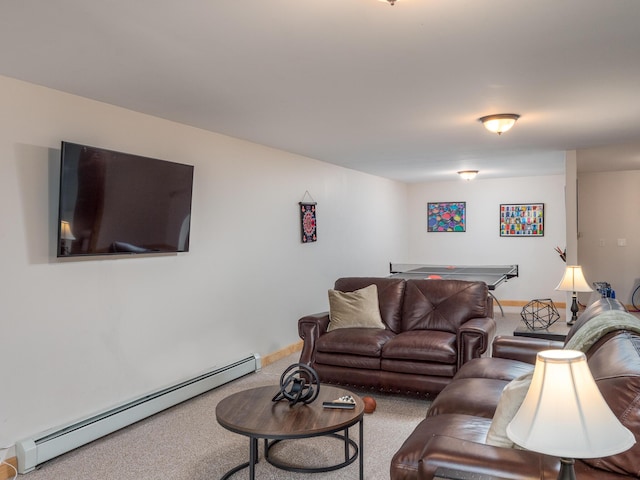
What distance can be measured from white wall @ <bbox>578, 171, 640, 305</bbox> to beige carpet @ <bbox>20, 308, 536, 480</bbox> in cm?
598

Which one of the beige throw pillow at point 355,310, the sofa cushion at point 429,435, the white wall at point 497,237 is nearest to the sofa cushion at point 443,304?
the beige throw pillow at point 355,310

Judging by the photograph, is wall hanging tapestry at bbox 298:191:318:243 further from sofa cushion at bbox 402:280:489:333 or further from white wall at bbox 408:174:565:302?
white wall at bbox 408:174:565:302

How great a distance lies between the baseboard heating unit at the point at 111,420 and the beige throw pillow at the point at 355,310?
1.04m

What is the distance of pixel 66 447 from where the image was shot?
305 cm

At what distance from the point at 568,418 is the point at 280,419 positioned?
1507mm

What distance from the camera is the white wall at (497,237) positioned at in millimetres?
8430

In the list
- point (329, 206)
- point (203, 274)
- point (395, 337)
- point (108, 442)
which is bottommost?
point (108, 442)

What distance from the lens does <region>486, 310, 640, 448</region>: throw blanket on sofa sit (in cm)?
176

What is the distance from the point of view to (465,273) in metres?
7.22

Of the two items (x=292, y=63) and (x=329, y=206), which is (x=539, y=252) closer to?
(x=329, y=206)

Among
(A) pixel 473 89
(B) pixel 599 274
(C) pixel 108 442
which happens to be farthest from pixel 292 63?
(B) pixel 599 274

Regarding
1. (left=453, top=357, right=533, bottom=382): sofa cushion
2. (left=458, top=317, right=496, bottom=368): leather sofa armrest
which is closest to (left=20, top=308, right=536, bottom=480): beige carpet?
(left=458, top=317, right=496, bottom=368): leather sofa armrest

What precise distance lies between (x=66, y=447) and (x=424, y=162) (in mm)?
5215

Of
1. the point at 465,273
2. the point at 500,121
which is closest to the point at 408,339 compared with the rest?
the point at 500,121
